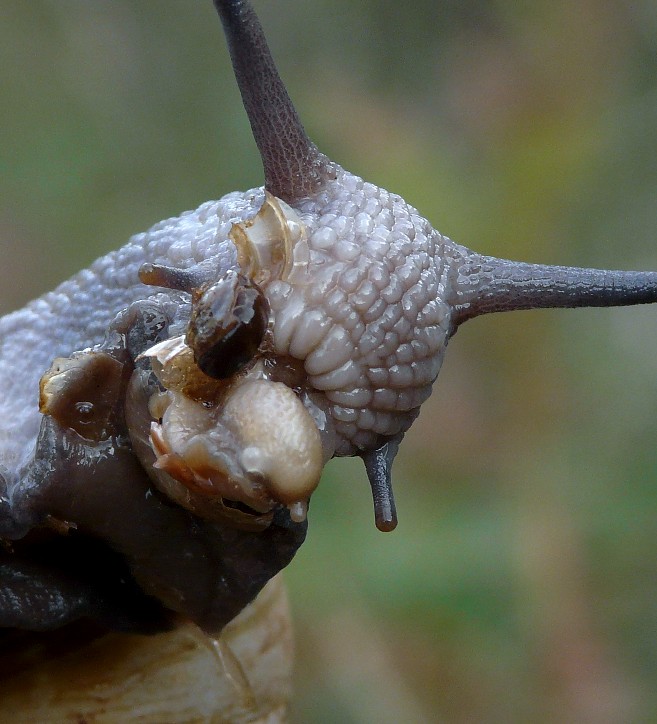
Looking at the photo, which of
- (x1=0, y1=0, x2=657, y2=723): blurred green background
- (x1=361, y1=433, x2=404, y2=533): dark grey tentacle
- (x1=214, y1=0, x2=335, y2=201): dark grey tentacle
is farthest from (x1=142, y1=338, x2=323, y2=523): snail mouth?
(x1=0, y1=0, x2=657, y2=723): blurred green background

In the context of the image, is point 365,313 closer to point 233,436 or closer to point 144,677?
point 233,436

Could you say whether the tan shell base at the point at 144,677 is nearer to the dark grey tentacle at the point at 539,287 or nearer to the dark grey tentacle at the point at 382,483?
the dark grey tentacle at the point at 382,483

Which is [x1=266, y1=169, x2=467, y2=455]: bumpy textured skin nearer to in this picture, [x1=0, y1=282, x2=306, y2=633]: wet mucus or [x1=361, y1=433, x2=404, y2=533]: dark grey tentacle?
[x1=361, y1=433, x2=404, y2=533]: dark grey tentacle

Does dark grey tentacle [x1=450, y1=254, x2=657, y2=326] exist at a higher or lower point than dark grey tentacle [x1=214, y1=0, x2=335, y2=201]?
lower

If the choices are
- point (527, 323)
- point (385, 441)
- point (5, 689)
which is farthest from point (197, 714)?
point (527, 323)

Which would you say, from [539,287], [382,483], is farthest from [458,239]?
[382,483]

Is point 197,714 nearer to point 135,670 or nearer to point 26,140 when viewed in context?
point 135,670
